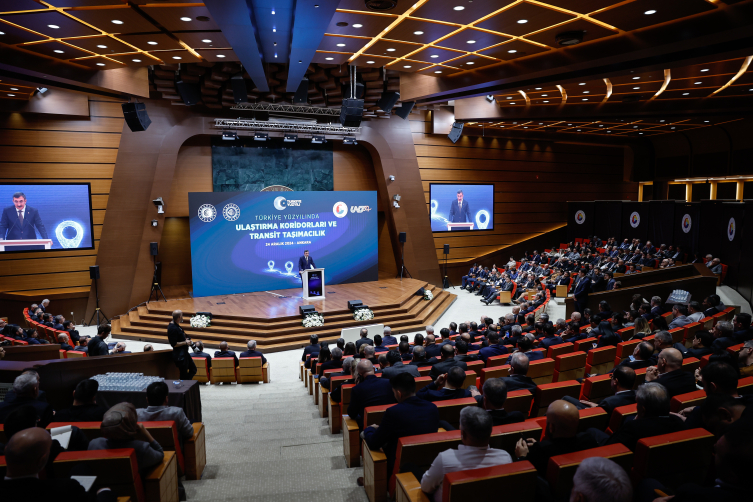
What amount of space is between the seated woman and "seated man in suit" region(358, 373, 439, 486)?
51.3 inches

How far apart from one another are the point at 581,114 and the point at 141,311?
498 inches

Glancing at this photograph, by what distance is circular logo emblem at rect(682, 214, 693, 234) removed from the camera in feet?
42.8

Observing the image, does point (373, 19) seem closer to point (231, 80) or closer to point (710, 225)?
point (231, 80)

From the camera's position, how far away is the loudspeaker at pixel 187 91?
10035 millimetres

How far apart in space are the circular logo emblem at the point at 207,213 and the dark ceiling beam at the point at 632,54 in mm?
7356

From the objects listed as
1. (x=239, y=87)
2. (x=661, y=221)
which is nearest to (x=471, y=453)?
(x=239, y=87)

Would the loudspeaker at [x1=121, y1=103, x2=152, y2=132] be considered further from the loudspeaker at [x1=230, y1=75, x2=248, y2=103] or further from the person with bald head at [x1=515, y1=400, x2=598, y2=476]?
the person with bald head at [x1=515, y1=400, x2=598, y2=476]

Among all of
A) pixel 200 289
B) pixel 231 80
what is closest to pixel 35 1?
pixel 231 80

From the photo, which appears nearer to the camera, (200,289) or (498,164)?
(200,289)

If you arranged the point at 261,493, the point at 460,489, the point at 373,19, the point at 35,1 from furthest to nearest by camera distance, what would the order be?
the point at 373,19, the point at 35,1, the point at 261,493, the point at 460,489

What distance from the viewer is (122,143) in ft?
37.4

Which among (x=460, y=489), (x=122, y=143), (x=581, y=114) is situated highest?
(x=581, y=114)

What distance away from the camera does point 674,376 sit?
128 inches

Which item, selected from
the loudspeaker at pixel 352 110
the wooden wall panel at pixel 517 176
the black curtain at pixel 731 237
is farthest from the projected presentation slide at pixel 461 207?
the black curtain at pixel 731 237
